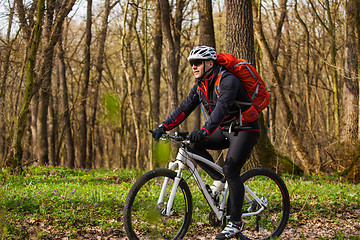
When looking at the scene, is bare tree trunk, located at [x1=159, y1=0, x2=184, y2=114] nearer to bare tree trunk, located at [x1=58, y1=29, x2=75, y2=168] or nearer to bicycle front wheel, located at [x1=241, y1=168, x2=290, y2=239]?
bare tree trunk, located at [x1=58, y1=29, x2=75, y2=168]

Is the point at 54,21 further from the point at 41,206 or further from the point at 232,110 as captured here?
the point at 232,110

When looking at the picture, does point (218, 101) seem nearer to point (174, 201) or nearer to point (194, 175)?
point (194, 175)

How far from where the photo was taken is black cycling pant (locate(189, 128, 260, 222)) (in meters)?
4.13

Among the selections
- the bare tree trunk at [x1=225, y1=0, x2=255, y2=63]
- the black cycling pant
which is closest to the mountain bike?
the black cycling pant

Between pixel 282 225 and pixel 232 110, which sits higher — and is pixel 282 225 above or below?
below

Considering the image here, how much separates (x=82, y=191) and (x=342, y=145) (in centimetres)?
762

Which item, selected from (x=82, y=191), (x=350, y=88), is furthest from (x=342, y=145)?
(x=82, y=191)

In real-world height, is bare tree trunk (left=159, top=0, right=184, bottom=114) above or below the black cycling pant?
above

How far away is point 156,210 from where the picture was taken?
393 centimetres

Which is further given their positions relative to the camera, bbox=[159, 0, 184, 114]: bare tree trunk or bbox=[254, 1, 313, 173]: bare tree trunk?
bbox=[159, 0, 184, 114]: bare tree trunk

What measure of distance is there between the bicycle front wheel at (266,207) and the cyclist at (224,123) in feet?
1.42

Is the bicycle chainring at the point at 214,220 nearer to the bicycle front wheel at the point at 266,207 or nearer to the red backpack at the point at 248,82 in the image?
the bicycle front wheel at the point at 266,207

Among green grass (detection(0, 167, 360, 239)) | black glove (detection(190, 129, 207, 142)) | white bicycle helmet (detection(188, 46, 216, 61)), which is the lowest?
green grass (detection(0, 167, 360, 239))

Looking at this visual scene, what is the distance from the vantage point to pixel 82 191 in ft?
21.8
